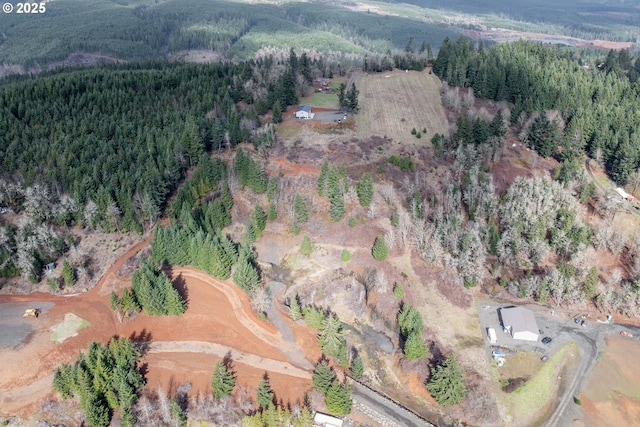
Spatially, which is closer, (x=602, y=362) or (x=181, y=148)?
(x=602, y=362)

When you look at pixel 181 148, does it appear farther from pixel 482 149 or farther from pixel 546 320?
pixel 546 320

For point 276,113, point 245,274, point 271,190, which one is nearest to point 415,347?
point 245,274

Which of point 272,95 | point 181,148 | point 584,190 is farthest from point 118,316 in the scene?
point 584,190

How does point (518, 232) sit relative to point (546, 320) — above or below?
above

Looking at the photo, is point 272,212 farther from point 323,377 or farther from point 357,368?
point 323,377

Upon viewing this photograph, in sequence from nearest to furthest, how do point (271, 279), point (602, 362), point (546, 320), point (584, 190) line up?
point (602, 362), point (546, 320), point (271, 279), point (584, 190)

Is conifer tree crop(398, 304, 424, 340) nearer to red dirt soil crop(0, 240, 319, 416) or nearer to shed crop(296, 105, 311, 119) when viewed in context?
red dirt soil crop(0, 240, 319, 416)

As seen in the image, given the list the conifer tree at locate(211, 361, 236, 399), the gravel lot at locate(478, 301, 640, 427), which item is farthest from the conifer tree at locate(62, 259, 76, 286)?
the gravel lot at locate(478, 301, 640, 427)
